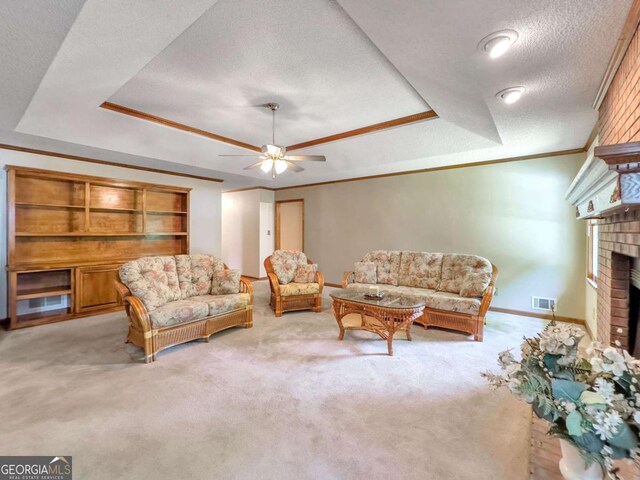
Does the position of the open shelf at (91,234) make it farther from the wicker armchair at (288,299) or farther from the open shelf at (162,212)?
the wicker armchair at (288,299)

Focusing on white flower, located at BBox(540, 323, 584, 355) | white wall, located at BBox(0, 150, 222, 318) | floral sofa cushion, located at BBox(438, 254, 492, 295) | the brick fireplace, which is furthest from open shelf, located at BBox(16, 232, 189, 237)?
the brick fireplace

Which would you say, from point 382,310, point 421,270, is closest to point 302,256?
point 421,270

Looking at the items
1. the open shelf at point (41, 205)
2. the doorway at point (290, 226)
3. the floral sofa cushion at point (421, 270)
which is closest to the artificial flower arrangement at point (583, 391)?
the floral sofa cushion at point (421, 270)

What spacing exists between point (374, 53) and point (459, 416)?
2.76 meters

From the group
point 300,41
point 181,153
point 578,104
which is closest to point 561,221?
point 578,104

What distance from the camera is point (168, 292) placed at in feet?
11.6

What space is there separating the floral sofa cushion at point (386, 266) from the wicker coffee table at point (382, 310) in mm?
1031

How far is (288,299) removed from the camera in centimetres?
448

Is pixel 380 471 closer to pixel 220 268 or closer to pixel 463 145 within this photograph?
pixel 220 268

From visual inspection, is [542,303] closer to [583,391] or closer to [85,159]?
[583,391]

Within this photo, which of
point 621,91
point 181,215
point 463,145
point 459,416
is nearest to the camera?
point 621,91

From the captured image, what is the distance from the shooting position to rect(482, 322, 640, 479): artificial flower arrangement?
803 millimetres

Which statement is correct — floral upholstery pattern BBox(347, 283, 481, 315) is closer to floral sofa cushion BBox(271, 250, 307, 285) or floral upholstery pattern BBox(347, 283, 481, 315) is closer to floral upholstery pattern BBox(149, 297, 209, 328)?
floral sofa cushion BBox(271, 250, 307, 285)

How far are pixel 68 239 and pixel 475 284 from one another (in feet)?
19.8
